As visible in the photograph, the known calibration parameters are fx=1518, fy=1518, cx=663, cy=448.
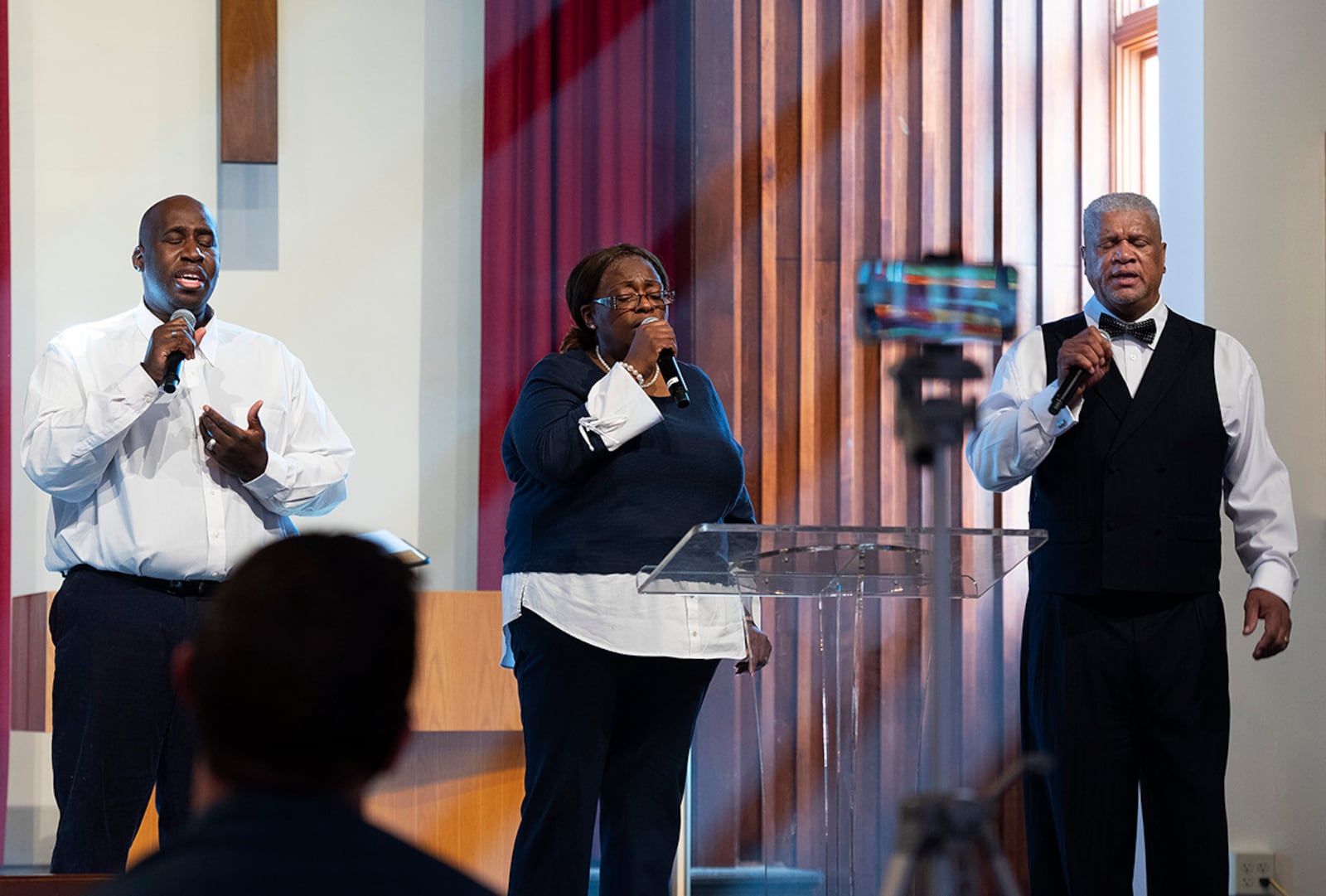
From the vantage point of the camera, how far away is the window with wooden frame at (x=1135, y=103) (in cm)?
468

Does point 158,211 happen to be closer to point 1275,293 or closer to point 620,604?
point 620,604

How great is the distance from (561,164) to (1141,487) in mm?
2184

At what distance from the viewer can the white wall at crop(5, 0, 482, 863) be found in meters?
4.52

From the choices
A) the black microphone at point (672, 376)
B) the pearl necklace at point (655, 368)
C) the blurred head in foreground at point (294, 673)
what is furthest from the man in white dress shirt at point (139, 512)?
the blurred head in foreground at point (294, 673)

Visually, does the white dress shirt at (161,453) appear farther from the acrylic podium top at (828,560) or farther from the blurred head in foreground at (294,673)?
the blurred head in foreground at (294,673)

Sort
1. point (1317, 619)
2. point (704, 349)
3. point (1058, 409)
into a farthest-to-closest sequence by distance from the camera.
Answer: point (704, 349), point (1317, 619), point (1058, 409)

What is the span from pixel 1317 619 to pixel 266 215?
10.6ft

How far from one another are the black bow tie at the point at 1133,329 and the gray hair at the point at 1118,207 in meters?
0.18

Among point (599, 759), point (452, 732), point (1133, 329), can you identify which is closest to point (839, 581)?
point (599, 759)

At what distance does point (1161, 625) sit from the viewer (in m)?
2.86

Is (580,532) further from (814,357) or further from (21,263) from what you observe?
(21,263)

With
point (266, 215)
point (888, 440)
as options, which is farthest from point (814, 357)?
point (266, 215)

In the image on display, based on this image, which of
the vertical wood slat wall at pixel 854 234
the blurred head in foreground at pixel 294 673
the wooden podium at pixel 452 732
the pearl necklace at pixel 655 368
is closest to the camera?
the blurred head in foreground at pixel 294 673

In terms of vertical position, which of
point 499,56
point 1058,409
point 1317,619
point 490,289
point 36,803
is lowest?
point 36,803
